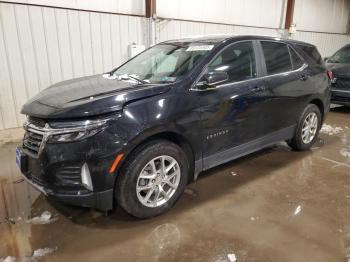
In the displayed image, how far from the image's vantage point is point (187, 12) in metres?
7.04

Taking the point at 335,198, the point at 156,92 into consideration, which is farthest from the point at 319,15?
the point at 156,92

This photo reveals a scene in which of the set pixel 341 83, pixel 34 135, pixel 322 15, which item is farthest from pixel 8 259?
pixel 322 15

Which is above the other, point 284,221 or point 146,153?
point 146,153

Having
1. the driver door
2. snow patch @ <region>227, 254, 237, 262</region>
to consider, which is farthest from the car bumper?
snow patch @ <region>227, 254, 237, 262</region>

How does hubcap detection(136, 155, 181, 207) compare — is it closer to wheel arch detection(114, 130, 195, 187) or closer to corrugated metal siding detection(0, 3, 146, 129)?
wheel arch detection(114, 130, 195, 187)

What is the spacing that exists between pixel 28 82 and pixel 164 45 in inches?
113

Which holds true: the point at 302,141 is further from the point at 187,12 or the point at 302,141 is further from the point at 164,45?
the point at 187,12

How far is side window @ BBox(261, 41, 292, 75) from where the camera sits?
3.44 metres

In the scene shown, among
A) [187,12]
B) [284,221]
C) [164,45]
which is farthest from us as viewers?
[187,12]

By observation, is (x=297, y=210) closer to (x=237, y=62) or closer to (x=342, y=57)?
(x=237, y=62)

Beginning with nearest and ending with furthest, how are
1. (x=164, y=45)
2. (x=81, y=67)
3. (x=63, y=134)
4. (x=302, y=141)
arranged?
1. (x=63, y=134)
2. (x=164, y=45)
3. (x=302, y=141)
4. (x=81, y=67)

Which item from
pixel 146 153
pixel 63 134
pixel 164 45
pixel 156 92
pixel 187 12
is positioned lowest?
pixel 146 153

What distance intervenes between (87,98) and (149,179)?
85 centimetres

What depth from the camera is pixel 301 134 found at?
13.4ft
